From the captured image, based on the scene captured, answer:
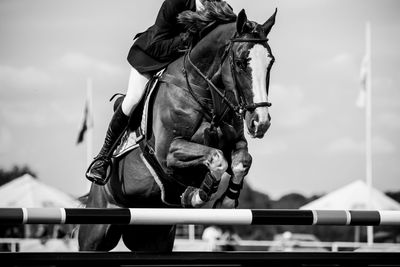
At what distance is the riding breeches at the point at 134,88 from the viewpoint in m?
6.85

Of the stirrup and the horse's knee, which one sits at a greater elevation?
the horse's knee

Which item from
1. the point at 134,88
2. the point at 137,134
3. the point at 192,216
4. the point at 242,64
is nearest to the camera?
the point at 192,216

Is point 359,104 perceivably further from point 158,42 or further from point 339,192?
point 158,42

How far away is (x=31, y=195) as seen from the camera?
17.4 metres

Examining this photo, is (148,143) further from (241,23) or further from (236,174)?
(241,23)

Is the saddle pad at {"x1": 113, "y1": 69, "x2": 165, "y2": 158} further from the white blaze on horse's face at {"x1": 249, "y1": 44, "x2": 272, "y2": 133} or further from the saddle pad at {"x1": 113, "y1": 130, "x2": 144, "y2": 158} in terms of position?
the white blaze on horse's face at {"x1": 249, "y1": 44, "x2": 272, "y2": 133}

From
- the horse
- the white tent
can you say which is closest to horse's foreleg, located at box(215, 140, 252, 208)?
the horse

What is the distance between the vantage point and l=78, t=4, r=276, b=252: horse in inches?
235

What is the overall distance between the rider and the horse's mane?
3.1 inches

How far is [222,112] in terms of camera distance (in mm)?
6324

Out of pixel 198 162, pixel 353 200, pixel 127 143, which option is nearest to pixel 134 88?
pixel 127 143

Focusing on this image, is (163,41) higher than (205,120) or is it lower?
higher

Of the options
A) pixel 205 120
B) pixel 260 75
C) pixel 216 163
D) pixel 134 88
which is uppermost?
pixel 260 75

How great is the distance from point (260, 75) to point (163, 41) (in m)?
1.13
